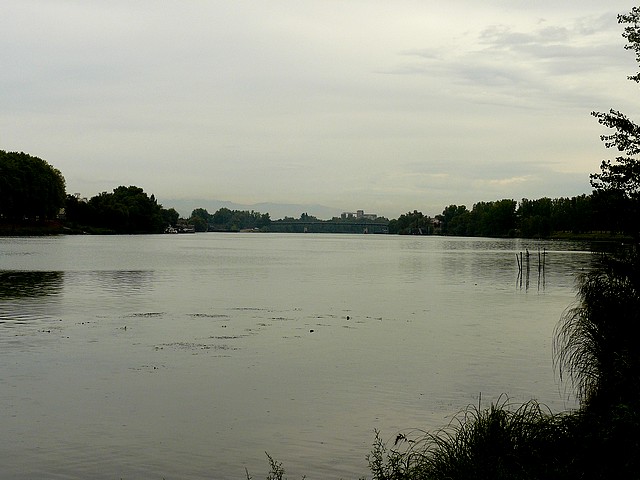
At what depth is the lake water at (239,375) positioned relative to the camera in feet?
48.8

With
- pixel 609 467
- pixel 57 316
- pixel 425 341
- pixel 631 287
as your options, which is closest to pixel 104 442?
pixel 609 467

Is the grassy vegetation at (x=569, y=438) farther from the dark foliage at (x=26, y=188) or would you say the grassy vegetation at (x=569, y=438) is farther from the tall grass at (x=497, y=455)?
the dark foliage at (x=26, y=188)

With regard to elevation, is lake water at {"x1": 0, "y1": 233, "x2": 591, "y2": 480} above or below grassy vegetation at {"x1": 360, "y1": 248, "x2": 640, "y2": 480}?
below

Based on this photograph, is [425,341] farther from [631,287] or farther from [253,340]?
[631,287]

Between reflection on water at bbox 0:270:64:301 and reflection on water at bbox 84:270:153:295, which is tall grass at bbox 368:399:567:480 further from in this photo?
reflection on water at bbox 84:270:153:295

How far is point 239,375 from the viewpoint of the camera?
21750 millimetres

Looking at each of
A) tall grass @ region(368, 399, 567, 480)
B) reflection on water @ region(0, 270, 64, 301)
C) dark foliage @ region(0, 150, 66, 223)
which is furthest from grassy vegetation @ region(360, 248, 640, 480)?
dark foliage @ region(0, 150, 66, 223)

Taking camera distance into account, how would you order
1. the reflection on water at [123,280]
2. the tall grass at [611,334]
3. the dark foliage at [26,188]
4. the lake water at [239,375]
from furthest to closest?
the dark foliage at [26,188] < the reflection on water at [123,280] < the lake water at [239,375] < the tall grass at [611,334]

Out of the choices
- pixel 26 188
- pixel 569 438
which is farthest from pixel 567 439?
pixel 26 188

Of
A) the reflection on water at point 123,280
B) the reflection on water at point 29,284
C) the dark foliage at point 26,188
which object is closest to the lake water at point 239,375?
the reflection on water at point 29,284

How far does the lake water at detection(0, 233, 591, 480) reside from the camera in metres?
14.9

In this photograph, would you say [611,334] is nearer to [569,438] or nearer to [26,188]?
[569,438]

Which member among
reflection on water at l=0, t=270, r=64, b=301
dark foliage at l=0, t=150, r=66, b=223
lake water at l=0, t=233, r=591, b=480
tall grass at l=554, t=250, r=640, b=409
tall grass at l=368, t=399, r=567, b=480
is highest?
dark foliage at l=0, t=150, r=66, b=223

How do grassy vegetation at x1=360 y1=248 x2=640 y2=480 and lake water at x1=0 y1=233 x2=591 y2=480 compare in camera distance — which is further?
lake water at x1=0 y1=233 x2=591 y2=480
